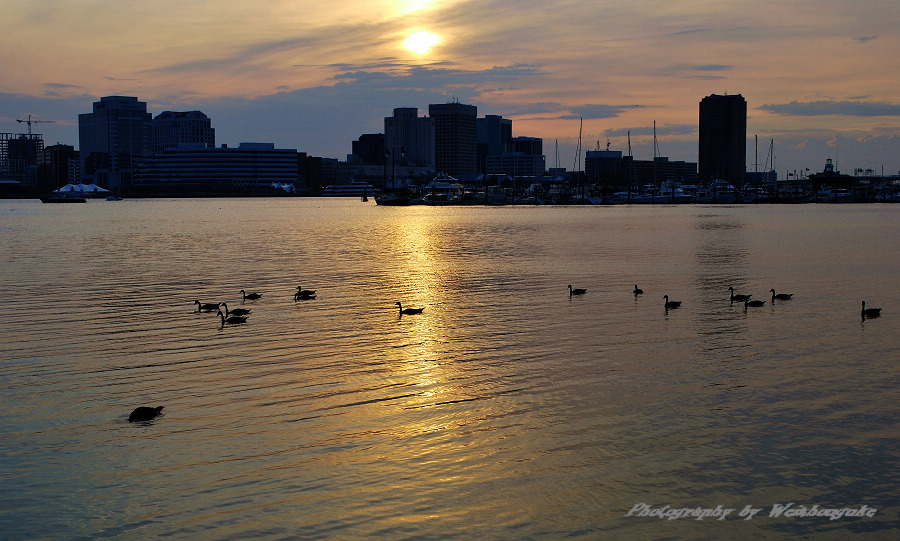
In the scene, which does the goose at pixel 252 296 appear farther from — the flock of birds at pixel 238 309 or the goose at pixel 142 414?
the goose at pixel 142 414

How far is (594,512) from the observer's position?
47.2 feet

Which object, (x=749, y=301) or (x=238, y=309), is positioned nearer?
(x=238, y=309)

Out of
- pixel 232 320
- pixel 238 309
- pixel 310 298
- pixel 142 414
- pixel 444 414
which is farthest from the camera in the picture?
pixel 310 298

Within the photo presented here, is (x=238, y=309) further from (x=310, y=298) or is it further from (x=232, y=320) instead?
(x=310, y=298)

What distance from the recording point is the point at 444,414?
19.6 m

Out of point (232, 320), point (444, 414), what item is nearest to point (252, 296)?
point (232, 320)

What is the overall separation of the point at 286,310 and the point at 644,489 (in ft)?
77.4

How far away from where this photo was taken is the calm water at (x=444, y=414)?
46.9 feet

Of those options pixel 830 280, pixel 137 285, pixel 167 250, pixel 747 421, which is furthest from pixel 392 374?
pixel 167 250

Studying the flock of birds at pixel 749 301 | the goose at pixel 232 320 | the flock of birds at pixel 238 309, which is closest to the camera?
the goose at pixel 232 320

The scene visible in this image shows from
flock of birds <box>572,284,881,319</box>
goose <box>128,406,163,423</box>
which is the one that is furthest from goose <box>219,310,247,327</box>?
flock of birds <box>572,284,881,319</box>

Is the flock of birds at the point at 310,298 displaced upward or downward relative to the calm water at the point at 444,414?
upward

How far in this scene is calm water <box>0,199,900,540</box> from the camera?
1430 centimetres

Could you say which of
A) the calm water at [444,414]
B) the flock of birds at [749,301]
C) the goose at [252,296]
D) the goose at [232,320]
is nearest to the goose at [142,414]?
the calm water at [444,414]
